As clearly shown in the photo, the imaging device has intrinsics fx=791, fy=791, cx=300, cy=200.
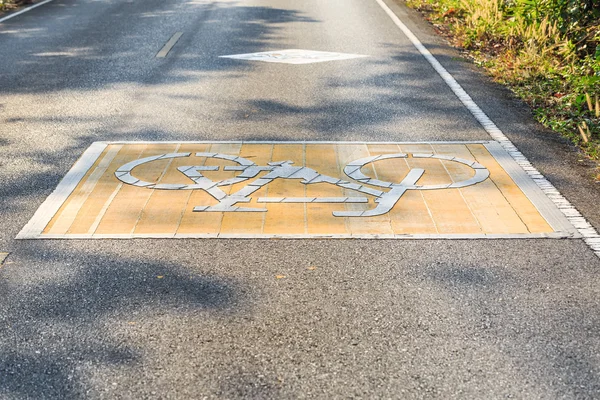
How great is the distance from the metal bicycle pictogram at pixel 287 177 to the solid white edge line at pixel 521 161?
1.40ft

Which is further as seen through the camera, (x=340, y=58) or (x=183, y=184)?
(x=340, y=58)

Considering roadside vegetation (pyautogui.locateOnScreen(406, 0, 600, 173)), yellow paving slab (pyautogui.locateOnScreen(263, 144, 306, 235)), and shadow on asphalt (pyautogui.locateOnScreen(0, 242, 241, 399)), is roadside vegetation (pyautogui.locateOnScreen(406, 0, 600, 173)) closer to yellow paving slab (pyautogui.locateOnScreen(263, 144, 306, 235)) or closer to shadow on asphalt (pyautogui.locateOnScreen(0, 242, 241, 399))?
yellow paving slab (pyautogui.locateOnScreen(263, 144, 306, 235))

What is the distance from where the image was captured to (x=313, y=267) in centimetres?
461

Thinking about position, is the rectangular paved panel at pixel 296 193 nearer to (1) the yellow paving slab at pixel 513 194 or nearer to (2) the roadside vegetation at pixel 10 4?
(1) the yellow paving slab at pixel 513 194

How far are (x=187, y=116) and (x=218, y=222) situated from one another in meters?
3.11

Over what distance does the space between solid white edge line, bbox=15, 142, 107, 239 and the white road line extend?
191 inches

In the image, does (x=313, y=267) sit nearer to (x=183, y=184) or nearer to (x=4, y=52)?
(x=183, y=184)

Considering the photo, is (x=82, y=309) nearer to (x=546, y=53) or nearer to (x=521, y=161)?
(x=521, y=161)

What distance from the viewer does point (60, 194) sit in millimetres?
5797

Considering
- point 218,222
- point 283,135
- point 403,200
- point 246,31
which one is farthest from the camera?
point 246,31

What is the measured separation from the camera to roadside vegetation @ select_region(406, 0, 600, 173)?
792cm

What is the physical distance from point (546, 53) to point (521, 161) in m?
4.22

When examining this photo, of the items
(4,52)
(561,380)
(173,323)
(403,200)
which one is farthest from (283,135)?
(4,52)

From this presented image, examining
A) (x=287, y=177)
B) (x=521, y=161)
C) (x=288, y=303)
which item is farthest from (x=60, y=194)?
Result: (x=521, y=161)
